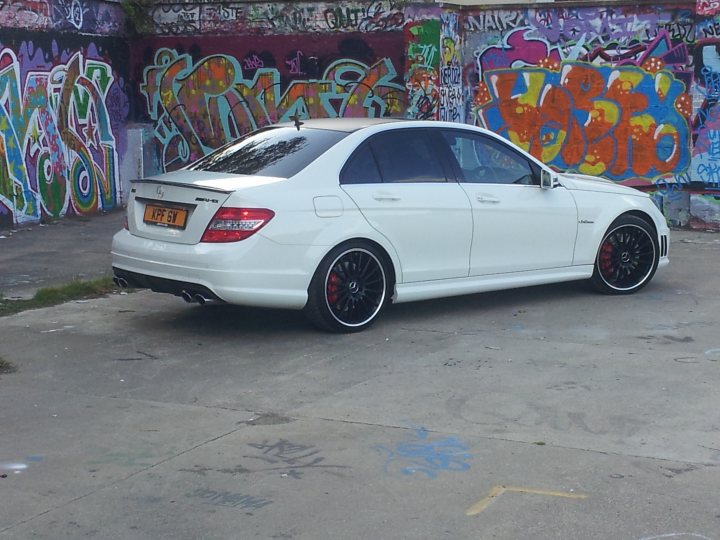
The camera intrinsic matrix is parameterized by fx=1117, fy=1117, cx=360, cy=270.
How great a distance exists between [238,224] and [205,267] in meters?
0.38

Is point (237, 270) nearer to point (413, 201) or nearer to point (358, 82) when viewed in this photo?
point (413, 201)

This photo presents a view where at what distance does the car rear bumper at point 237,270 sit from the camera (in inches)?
304

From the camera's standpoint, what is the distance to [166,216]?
8.12m

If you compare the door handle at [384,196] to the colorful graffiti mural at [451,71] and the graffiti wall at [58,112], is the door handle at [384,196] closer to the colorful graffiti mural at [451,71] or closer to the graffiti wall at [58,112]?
the colorful graffiti mural at [451,71]

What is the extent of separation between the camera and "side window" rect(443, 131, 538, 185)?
9.07 m

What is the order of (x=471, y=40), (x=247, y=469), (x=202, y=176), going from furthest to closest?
1. (x=471, y=40)
2. (x=202, y=176)
3. (x=247, y=469)

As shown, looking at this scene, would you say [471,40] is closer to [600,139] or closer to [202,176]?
[600,139]

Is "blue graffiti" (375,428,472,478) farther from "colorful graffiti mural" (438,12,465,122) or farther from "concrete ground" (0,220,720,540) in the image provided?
"colorful graffiti mural" (438,12,465,122)

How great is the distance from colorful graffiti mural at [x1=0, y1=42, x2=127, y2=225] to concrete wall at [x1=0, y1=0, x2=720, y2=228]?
27 millimetres

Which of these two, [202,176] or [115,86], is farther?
[115,86]

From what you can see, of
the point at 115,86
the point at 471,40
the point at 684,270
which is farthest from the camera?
the point at 115,86

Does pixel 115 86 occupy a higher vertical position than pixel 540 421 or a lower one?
higher

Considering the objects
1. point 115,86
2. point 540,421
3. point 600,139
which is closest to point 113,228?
point 115,86

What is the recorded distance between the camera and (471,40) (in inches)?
612
